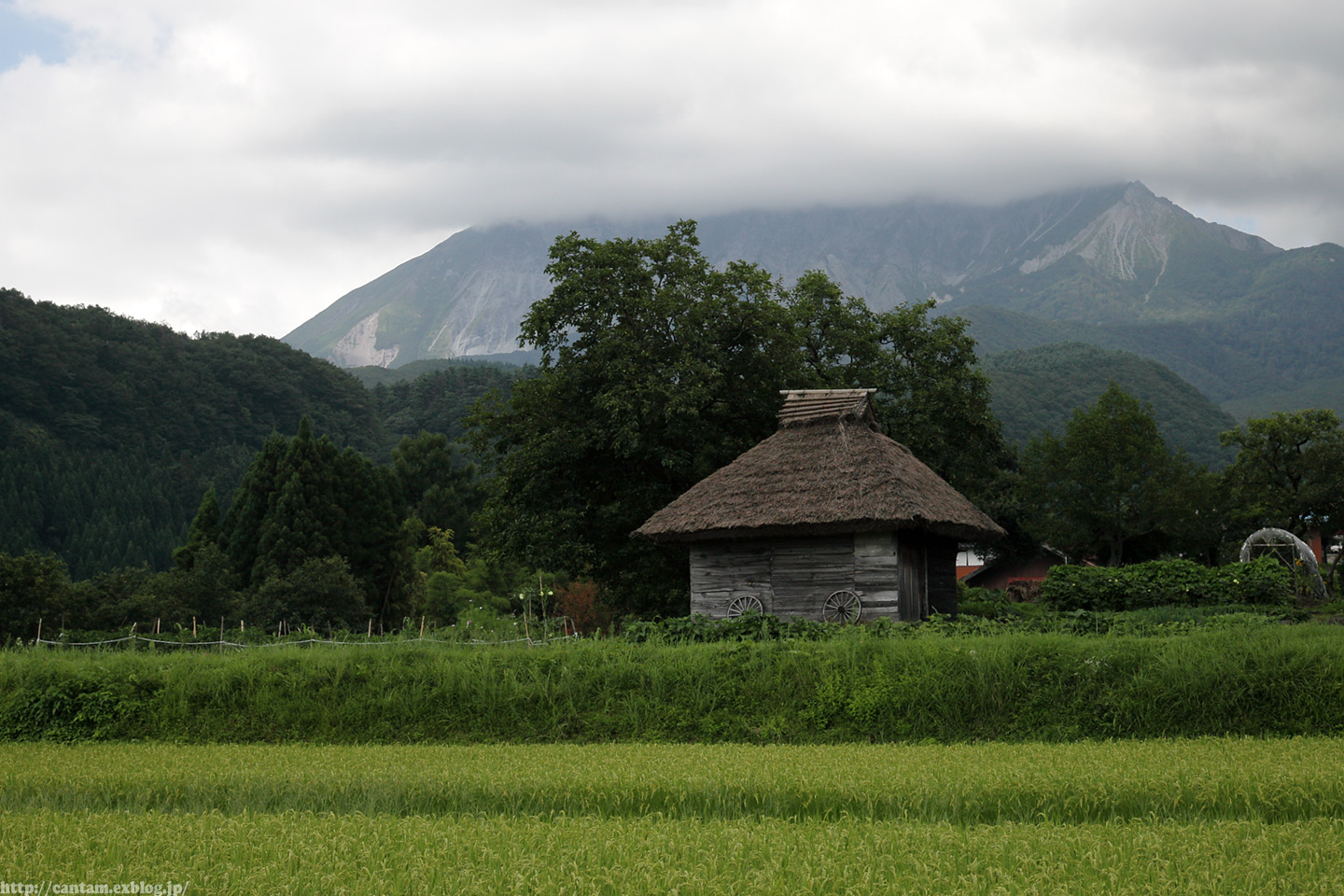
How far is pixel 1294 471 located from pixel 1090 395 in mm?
33737

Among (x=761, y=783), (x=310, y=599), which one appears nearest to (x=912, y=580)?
(x=761, y=783)

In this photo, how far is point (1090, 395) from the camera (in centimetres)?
7325

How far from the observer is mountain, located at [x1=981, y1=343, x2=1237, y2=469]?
68.1 m

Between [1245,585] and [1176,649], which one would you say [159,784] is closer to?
[1176,649]

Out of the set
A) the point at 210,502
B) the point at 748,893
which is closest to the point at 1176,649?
the point at 748,893

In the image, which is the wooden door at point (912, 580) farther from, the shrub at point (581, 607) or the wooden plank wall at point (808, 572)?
the shrub at point (581, 607)

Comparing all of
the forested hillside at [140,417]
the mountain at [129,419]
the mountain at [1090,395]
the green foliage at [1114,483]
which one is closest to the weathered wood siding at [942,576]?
the green foliage at [1114,483]

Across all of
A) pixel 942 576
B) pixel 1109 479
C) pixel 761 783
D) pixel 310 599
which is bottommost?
pixel 310 599

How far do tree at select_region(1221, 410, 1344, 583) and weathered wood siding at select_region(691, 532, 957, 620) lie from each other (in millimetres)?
27063

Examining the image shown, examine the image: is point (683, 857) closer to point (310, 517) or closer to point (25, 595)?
point (25, 595)

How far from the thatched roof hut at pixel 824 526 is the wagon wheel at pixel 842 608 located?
0.02 m

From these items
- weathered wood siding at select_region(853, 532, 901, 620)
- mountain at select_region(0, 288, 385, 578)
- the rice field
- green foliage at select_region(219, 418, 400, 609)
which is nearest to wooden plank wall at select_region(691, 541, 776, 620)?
weathered wood siding at select_region(853, 532, 901, 620)

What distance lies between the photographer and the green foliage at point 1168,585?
20.8m

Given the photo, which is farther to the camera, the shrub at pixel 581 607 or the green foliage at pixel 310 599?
the green foliage at pixel 310 599
